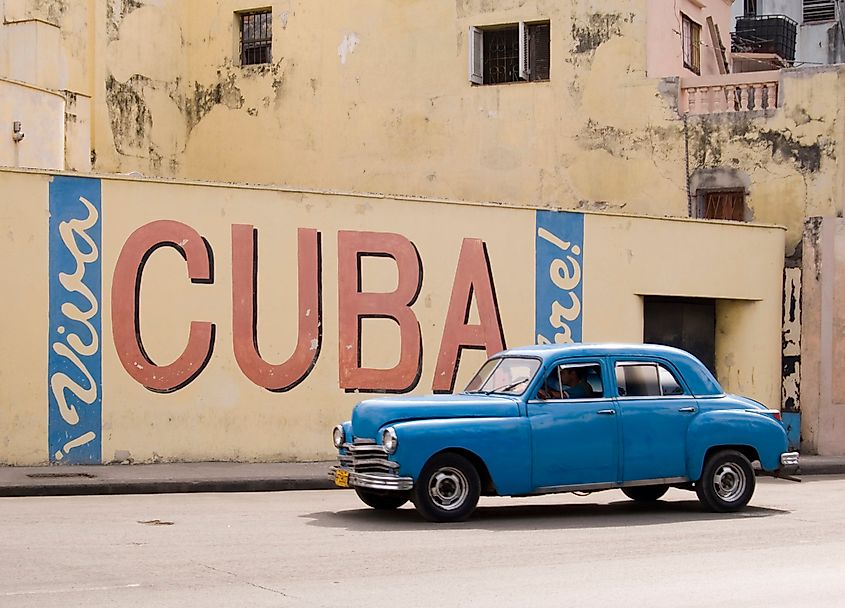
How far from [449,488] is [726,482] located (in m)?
3.20

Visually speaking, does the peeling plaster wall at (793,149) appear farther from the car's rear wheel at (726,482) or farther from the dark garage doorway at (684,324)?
the car's rear wheel at (726,482)

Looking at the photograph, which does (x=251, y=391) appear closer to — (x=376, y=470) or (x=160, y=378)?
(x=160, y=378)

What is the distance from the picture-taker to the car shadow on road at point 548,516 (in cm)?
1291

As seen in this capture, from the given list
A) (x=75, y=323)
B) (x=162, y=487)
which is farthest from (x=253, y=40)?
(x=162, y=487)

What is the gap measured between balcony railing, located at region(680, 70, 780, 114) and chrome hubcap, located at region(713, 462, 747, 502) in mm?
11257

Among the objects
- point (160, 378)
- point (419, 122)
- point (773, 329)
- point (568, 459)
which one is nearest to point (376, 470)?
point (568, 459)

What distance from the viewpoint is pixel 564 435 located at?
1342 cm

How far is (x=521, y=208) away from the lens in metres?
21.4

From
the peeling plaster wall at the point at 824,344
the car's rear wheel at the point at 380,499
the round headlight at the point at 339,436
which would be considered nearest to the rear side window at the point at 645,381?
the car's rear wheel at the point at 380,499

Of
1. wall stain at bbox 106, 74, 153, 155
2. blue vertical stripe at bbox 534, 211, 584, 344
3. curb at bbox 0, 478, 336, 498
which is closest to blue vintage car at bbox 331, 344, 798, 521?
curb at bbox 0, 478, 336, 498

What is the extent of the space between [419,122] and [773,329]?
8.15 m

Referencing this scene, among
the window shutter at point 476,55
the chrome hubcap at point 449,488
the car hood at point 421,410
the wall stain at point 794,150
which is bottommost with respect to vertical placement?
the chrome hubcap at point 449,488

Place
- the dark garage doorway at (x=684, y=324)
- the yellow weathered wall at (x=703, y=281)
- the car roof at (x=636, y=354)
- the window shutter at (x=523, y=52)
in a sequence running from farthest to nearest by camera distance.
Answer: the window shutter at (x=523, y=52) < the dark garage doorway at (x=684, y=324) < the yellow weathered wall at (x=703, y=281) < the car roof at (x=636, y=354)

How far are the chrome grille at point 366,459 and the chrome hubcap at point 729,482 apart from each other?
12.0ft
